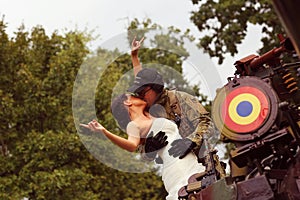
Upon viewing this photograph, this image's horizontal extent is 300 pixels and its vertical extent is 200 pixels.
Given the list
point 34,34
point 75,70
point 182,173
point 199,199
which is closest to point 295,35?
point 199,199

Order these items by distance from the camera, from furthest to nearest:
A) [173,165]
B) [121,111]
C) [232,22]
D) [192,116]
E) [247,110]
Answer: [232,22], [192,116], [121,111], [173,165], [247,110]

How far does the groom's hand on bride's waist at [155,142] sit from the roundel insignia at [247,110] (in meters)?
2.00

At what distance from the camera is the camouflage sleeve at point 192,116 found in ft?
16.3

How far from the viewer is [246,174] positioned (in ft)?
9.71

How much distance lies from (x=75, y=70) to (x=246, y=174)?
17.2 m

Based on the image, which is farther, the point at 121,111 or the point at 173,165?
the point at 121,111

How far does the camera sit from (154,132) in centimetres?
488

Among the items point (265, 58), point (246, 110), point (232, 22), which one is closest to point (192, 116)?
point (265, 58)

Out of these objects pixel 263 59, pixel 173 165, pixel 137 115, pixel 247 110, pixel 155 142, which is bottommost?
pixel 173 165

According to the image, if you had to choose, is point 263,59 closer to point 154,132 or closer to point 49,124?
point 154,132

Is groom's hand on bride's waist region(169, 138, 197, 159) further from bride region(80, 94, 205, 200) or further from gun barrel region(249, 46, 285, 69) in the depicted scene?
gun barrel region(249, 46, 285, 69)

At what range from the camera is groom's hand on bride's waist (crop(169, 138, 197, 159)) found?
4809mm

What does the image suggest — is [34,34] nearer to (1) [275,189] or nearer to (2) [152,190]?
(2) [152,190]

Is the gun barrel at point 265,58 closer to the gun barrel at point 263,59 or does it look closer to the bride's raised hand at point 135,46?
→ the gun barrel at point 263,59
